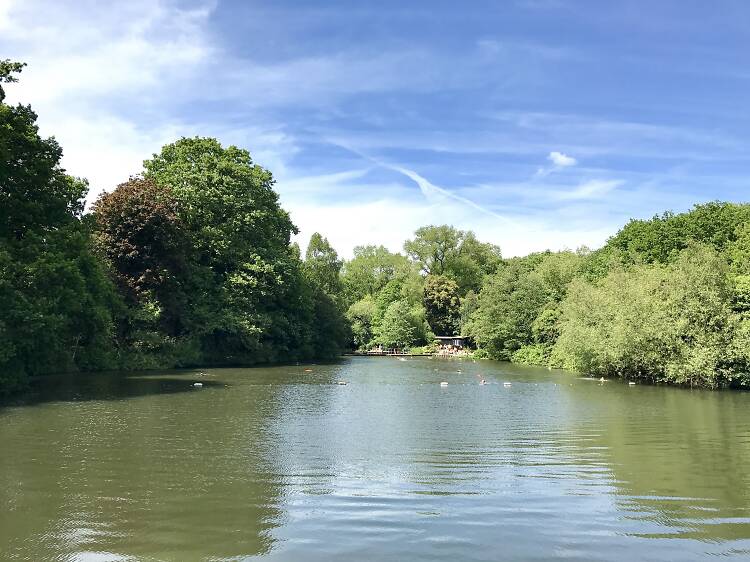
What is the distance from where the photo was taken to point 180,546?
8055 mm

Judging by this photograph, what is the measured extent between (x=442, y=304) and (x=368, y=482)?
81.5m

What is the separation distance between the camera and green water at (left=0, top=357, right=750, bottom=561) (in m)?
8.34

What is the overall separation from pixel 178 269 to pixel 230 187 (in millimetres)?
8390

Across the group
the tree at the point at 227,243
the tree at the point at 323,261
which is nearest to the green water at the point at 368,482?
the tree at the point at 227,243

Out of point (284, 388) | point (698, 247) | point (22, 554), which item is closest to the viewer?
point (22, 554)

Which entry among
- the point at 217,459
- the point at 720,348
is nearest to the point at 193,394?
the point at 217,459

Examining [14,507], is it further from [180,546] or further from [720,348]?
[720,348]

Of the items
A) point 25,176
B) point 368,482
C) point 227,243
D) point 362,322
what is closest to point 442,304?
point 362,322

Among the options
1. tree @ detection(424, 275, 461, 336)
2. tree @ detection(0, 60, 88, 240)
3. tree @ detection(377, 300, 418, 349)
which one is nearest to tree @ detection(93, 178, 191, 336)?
tree @ detection(0, 60, 88, 240)

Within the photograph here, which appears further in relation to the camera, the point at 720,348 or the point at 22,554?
the point at 720,348

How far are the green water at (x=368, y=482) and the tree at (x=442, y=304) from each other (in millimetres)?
67570

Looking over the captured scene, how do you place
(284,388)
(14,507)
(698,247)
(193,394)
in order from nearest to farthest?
1. (14,507)
2. (193,394)
3. (284,388)
4. (698,247)

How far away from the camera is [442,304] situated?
92812mm

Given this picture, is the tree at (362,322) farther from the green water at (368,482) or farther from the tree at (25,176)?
the green water at (368,482)
